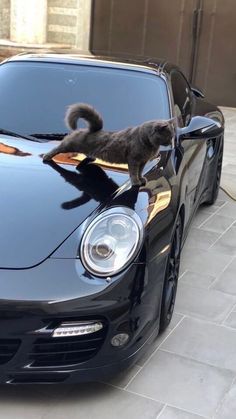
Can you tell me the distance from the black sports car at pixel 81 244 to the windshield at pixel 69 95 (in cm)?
1

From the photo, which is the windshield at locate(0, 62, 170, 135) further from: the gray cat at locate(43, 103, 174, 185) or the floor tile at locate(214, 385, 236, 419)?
the floor tile at locate(214, 385, 236, 419)

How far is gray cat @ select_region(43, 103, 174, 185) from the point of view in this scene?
3.17 meters

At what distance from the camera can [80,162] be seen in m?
3.49

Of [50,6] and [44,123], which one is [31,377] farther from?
[50,6]

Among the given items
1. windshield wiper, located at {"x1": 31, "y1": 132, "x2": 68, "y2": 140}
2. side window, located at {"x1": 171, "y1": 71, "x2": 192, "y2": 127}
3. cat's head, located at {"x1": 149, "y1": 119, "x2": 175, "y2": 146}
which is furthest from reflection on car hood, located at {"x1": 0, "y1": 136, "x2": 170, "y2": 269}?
side window, located at {"x1": 171, "y1": 71, "x2": 192, "y2": 127}

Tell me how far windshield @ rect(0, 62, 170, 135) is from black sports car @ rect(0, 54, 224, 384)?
0.04 feet

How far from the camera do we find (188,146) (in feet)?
14.1

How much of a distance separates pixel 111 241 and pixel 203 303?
1.38 metres

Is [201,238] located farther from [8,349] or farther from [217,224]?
[8,349]

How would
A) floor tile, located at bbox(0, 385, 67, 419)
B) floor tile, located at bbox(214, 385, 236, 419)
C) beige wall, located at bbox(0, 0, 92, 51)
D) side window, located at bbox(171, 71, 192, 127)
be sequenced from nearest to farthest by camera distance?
floor tile, located at bbox(0, 385, 67, 419) < floor tile, located at bbox(214, 385, 236, 419) < side window, located at bbox(171, 71, 192, 127) < beige wall, located at bbox(0, 0, 92, 51)

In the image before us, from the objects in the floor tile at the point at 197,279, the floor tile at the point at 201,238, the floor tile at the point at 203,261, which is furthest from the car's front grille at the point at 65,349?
the floor tile at the point at 201,238

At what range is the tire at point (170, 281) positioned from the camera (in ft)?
10.9

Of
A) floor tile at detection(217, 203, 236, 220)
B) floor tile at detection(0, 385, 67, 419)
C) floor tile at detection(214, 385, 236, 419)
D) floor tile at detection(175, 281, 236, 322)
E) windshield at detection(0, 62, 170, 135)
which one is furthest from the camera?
floor tile at detection(217, 203, 236, 220)

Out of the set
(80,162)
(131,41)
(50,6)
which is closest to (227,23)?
(131,41)
